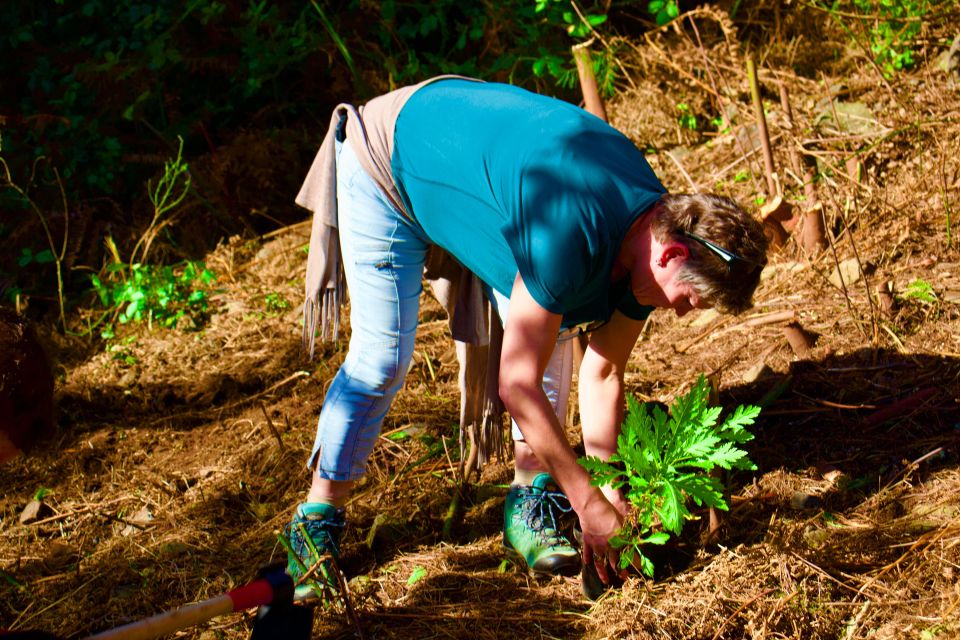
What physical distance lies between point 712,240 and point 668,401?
4.95 ft

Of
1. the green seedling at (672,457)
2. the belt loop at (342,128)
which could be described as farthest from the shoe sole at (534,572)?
the belt loop at (342,128)

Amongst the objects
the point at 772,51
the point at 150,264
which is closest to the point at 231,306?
the point at 150,264

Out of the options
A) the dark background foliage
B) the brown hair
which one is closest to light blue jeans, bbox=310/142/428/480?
the brown hair

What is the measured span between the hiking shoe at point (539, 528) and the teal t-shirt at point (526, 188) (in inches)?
28.7

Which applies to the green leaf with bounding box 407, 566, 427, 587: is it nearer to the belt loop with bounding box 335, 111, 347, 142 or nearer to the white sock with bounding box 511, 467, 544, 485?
the white sock with bounding box 511, 467, 544, 485

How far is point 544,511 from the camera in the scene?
2.81 meters

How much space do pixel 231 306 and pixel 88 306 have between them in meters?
0.83

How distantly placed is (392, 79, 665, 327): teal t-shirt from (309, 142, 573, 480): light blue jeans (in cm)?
12

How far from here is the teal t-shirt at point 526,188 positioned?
6.53 ft

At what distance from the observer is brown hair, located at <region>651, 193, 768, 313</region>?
6.59 feet

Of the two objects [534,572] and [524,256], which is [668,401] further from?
[524,256]

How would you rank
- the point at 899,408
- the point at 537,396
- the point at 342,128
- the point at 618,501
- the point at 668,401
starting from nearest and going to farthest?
1. the point at 537,396
2. the point at 618,501
3. the point at 342,128
4. the point at 899,408
5. the point at 668,401

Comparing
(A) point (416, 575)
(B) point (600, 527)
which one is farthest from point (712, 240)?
(A) point (416, 575)

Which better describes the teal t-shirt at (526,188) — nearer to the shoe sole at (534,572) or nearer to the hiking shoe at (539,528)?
the hiking shoe at (539,528)
